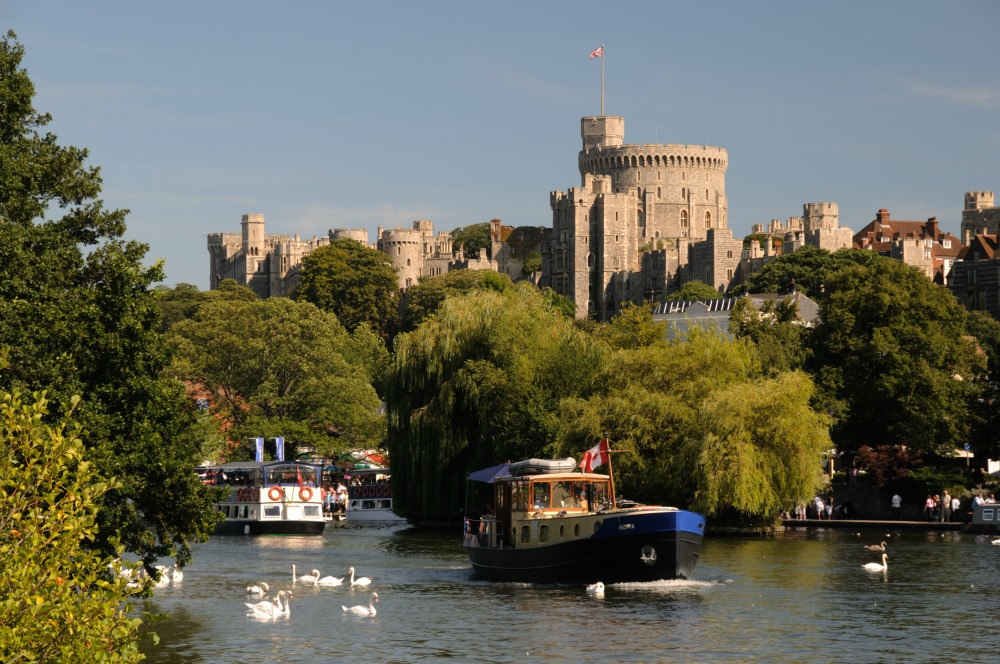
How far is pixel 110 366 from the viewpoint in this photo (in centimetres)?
3203

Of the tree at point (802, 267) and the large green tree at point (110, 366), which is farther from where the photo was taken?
the tree at point (802, 267)

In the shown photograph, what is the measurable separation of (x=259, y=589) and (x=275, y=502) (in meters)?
31.4

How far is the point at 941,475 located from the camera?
69.1 m

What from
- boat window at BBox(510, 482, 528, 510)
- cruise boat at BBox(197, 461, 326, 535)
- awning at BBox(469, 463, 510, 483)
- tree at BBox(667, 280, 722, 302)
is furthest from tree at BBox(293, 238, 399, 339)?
boat window at BBox(510, 482, 528, 510)

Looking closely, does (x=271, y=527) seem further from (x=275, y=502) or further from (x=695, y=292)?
(x=695, y=292)

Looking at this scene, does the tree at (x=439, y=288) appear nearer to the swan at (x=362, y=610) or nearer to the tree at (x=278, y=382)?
the tree at (x=278, y=382)

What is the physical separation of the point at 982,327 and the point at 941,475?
69.9 metres

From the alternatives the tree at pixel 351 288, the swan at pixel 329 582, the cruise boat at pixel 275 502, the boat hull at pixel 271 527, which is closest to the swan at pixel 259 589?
the swan at pixel 329 582

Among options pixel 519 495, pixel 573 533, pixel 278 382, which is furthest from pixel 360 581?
pixel 278 382

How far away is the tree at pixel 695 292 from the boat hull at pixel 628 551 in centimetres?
13107

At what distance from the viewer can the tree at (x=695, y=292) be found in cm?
17625

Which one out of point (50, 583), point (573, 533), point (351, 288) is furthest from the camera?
point (351, 288)

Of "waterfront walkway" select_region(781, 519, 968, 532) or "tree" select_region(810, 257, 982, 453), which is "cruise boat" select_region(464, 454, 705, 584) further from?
"tree" select_region(810, 257, 982, 453)

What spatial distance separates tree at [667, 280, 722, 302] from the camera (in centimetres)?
17625
